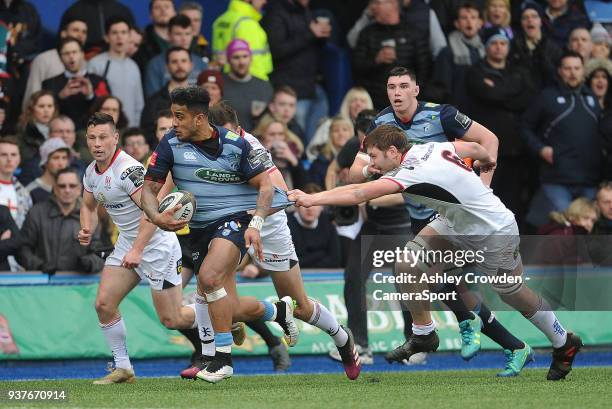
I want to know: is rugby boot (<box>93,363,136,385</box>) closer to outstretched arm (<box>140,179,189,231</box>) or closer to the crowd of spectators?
outstretched arm (<box>140,179,189,231</box>)

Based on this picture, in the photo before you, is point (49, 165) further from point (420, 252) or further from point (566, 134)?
point (566, 134)

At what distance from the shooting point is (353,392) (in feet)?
35.4

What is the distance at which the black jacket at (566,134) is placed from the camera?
17094 mm

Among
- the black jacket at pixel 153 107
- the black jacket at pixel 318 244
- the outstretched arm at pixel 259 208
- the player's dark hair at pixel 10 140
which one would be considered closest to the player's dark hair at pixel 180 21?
the black jacket at pixel 153 107

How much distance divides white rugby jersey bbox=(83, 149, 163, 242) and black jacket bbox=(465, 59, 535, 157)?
6.53 meters

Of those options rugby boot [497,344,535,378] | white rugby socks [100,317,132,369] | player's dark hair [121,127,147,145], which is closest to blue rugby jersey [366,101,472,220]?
rugby boot [497,344,535,378]

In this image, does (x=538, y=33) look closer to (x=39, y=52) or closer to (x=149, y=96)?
(x=149, y=96)

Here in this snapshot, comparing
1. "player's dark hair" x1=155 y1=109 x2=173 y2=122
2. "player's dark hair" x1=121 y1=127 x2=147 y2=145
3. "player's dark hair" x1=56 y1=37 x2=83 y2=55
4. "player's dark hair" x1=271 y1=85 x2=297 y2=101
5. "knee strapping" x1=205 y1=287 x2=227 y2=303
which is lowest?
"knee strapping" x1=205 y1=287 x2=227 y2=303

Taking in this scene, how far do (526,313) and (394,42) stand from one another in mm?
6846

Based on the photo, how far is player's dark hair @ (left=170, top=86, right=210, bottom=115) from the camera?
1083cm

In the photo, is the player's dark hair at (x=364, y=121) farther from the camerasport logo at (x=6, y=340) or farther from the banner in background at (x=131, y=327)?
the camerasport logo at (x=6, y=340)

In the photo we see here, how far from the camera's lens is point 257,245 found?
1052cm

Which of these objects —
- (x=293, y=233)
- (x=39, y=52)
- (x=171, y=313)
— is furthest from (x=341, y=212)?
(x=39, y=52)

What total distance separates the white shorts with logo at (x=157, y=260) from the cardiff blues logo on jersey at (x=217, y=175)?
1.44 metres
